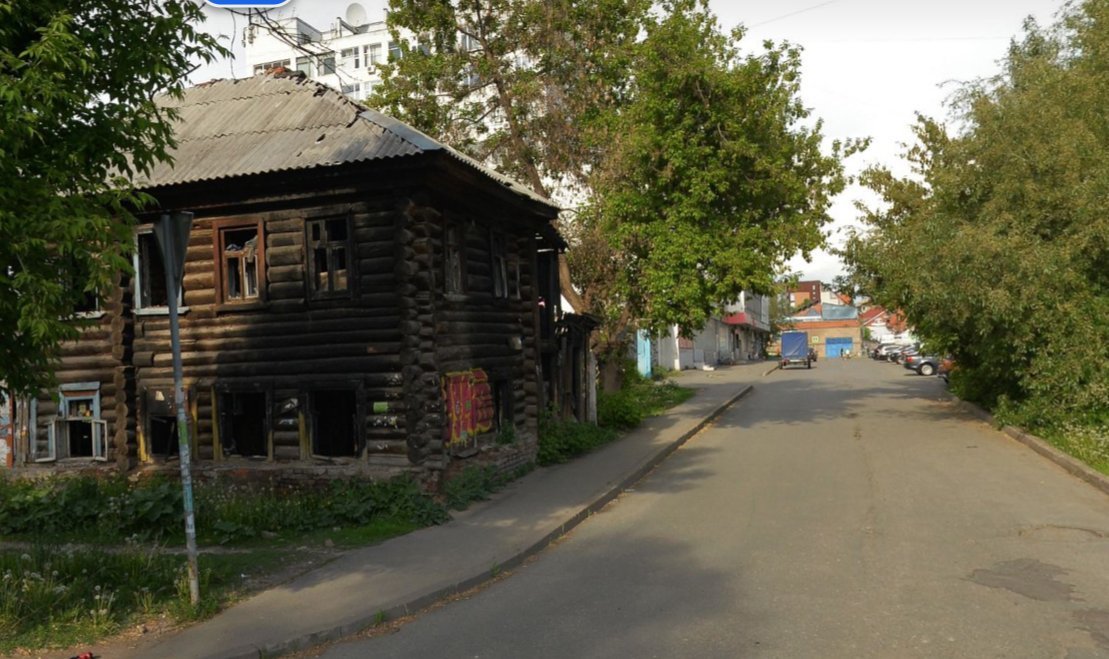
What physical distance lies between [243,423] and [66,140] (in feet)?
24.6

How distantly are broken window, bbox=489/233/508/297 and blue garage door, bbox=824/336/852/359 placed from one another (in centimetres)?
12203

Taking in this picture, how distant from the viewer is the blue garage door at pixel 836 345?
433 ft

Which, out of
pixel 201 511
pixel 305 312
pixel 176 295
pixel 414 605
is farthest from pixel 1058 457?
pixel 176 295

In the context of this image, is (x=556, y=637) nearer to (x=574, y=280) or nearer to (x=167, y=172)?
(x=167, y=172)

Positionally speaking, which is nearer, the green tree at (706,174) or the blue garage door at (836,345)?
the green tree at (706,174)

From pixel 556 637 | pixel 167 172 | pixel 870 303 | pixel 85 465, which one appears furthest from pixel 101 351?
pixel 870 303

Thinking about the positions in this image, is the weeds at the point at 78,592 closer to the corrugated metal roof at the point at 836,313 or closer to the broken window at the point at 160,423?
the broken window at the point at 160,423

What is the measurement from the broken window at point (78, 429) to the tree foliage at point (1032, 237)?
50.8 feet

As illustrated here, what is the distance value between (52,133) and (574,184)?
17.6m

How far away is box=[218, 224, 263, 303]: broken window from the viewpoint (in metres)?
13.2

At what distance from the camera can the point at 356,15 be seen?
176 ft

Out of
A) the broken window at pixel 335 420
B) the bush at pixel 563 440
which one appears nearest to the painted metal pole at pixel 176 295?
the broken window at pixel 335 420

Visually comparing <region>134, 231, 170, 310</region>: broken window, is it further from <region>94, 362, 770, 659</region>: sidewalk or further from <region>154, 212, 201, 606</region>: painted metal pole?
<region>154, 212, 201, 606</region>: painted metal pole

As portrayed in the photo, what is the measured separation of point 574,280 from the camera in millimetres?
24328
